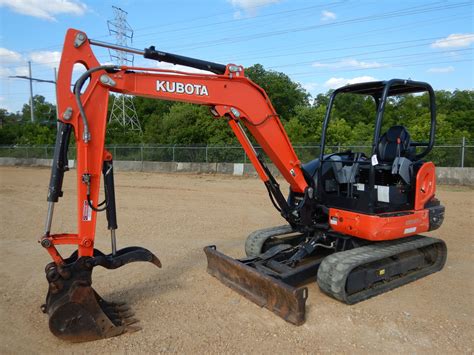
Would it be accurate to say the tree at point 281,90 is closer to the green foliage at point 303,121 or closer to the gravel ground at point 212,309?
the green foliage at point 303,121

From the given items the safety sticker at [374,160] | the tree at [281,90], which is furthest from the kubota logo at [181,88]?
the tree at [281,90]

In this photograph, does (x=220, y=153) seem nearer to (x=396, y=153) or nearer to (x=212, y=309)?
(x=396, y=153)

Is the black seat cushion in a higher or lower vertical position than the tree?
lower

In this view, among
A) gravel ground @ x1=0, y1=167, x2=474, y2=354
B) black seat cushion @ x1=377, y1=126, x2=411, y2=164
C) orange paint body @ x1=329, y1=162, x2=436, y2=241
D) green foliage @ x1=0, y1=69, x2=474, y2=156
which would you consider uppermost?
green foliage @ x1=0, y1=69, x2=474, y2=156

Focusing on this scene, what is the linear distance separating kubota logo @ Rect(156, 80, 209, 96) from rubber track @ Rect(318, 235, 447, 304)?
2521mm

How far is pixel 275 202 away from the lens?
18.1 ft

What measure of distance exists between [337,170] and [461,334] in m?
2.49

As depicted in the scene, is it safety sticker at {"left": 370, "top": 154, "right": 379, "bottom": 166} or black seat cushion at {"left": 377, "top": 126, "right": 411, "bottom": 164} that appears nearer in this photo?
safety sticker at {"left": 370, "top": 154, "right": 379, "bottom": 166}

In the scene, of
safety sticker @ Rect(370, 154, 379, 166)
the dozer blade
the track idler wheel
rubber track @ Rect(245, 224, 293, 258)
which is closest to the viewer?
the track idler wheel

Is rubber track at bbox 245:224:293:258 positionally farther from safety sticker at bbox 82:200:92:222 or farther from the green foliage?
the green foliage

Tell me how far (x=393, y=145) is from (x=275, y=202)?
1.80 meters

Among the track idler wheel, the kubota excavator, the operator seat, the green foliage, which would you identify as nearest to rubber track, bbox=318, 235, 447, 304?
the kubota excavator

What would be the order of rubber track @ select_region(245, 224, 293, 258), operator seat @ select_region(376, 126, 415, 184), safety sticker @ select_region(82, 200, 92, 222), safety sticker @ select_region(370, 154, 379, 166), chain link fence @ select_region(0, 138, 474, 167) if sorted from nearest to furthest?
safety sticker @ select_region(82, 200, 92, 222) < safety sticker @ select_region(370, 154, 379, 166) < operator seat @ select_region(376, 126, 415, 184) < rubber track @ select_region(245, 224, 293, 258) < chain link fence @ select_region(0, 138, 474, 167)

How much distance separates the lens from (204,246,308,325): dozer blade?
4055 mm
